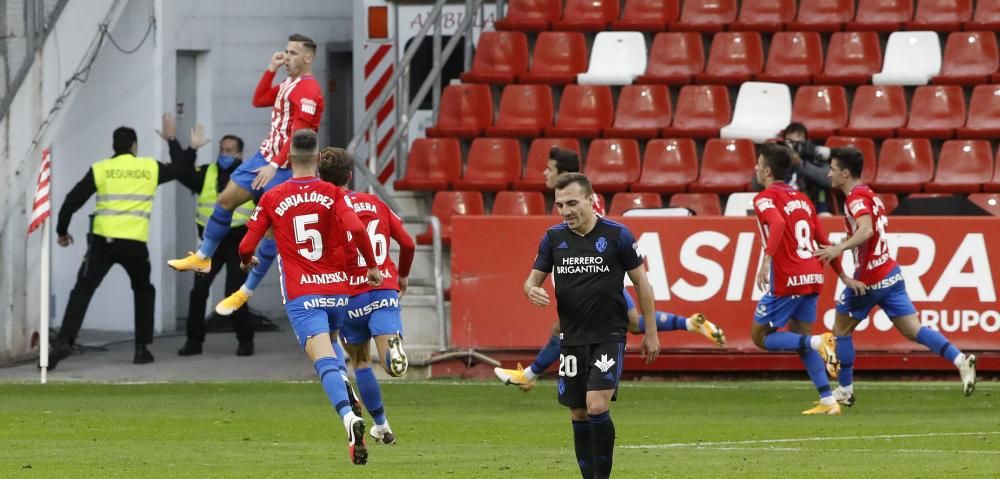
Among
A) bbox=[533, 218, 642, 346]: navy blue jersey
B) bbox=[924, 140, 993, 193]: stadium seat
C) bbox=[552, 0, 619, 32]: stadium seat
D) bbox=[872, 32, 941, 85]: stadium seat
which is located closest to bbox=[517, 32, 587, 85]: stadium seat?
bbox=[552, 0, 619, 32]: stadium seat

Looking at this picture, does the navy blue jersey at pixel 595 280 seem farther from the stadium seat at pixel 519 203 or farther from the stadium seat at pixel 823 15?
the stadium seat at pixel 823 15

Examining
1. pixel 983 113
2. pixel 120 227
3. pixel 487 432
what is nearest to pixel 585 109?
pixel 983 113

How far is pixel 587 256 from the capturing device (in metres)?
9.52

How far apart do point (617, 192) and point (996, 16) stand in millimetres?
4639

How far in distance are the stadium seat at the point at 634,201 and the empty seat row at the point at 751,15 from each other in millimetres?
2646

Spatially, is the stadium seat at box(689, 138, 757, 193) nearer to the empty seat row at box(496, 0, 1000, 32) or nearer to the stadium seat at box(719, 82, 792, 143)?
the stadium seat at box(719, 82, 792, 143)

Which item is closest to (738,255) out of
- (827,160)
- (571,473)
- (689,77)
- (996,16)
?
(827,160)

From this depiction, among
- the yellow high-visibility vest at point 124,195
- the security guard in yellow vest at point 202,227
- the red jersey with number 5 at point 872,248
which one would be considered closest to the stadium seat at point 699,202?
the red jersey with number 5 at point 872,248

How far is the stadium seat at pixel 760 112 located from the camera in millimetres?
18797

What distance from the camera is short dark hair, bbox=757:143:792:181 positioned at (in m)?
13.8

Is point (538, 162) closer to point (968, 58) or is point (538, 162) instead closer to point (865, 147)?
point (865, 147)

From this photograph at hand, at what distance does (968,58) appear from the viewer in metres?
19.4

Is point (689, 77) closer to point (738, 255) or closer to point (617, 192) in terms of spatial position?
point (617, 192)

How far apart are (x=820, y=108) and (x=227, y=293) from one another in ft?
20.1
